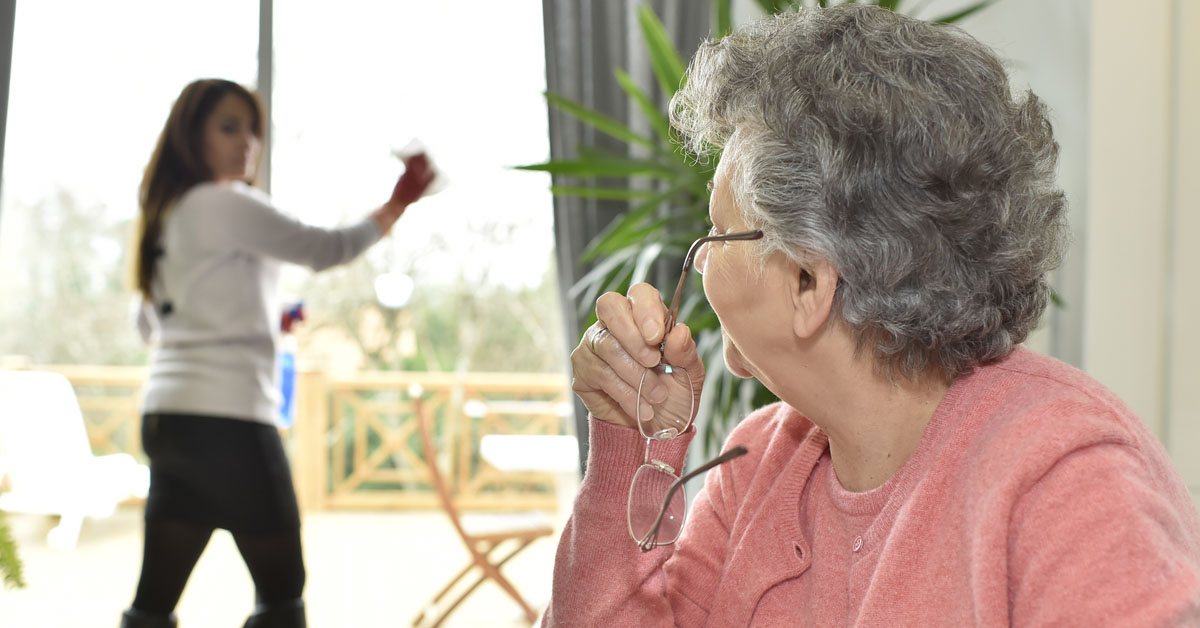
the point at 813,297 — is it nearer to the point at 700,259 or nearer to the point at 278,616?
the point at 700,259

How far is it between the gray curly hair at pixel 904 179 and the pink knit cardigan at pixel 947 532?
0.27ft

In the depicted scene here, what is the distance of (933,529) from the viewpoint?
0.86 m

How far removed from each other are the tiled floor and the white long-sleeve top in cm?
123

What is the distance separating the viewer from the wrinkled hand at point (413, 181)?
8.95 feet

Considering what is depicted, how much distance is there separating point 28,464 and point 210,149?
1.20 meters

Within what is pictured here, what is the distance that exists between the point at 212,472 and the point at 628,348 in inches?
66.5

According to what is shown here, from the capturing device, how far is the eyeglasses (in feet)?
3.23

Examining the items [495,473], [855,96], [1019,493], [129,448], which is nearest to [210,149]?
[855,96]

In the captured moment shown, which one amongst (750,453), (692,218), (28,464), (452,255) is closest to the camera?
(750,453)

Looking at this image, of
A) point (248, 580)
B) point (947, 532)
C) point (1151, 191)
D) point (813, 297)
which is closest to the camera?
point (947, 532)

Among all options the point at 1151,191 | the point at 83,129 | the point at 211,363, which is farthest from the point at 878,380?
the point at 83,129

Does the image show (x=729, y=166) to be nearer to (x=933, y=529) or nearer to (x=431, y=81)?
(x=933, y=529)

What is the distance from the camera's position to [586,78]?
3.14 meters

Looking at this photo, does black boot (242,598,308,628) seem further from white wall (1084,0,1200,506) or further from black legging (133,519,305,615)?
white wall (1084,0,1200,506)
